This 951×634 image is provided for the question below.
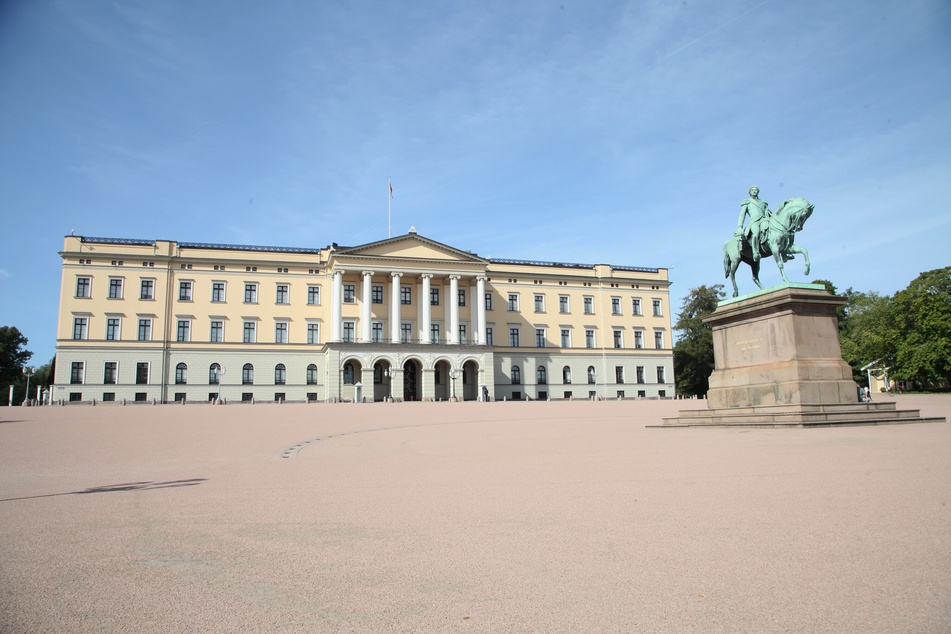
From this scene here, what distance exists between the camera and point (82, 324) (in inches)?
2281

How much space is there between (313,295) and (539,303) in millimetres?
24163

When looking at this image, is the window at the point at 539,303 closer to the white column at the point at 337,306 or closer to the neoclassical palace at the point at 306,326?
the neoclassical palace at the point at 306,326

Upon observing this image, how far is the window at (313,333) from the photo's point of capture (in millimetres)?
63750

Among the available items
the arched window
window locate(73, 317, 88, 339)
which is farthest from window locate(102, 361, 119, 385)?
the arched window

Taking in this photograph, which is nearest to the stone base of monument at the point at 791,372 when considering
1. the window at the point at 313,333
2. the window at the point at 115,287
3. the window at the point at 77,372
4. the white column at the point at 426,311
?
the white column at the point at 426,311

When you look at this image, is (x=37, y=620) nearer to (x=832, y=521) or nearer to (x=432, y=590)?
(x=432, y=590)

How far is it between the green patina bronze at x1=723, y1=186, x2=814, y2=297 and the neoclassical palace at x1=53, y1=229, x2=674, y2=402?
40128 mm

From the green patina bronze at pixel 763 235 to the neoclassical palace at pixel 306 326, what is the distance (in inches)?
1580

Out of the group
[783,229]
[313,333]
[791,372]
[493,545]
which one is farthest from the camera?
[313,333]

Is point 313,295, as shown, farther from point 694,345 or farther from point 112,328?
point 694,345

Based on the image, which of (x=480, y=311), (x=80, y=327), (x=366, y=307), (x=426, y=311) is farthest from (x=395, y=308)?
(x=80, y=327)

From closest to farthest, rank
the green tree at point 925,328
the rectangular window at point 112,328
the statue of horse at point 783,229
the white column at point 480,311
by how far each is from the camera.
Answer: the statue of horse at point 783,229 → the green tree at point 925,328 → the rectangular window at point 112,328 → the white column at point 480,311

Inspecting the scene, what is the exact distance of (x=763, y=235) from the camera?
19141 millimetres

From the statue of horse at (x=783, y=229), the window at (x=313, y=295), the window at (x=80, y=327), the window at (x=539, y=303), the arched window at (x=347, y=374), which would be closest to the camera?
the statue of horse at (x=783, y=229)
